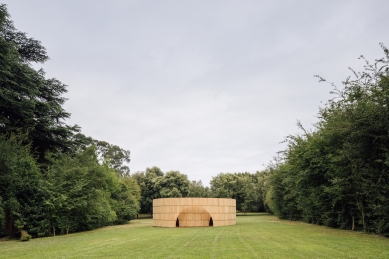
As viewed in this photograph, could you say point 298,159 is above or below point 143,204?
above

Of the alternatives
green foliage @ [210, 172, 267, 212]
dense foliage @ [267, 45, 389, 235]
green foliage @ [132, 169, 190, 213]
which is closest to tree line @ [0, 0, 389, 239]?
dense foliage @ [267, 45, 389, 235]

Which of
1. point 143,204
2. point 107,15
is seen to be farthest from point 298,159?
point 143,204

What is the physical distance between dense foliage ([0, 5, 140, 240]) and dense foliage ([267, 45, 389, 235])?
17480 millimetres

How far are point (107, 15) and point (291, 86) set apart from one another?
13249 millimetres

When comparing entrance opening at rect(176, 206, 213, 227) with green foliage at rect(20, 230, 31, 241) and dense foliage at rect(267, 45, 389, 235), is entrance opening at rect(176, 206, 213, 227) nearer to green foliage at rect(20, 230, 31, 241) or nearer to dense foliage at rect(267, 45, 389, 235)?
dense foliage at rect(267, 45, 389, 235)

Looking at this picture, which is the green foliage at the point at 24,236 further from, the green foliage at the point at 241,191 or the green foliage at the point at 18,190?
the green foliage at the point at 241,191

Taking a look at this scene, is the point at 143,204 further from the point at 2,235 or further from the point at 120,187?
the point at 2,235

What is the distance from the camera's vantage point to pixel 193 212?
2738 cm

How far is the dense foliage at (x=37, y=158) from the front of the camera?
19594 millimetres

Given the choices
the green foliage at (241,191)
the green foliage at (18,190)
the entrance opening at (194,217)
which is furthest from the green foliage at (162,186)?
the green foliage at (18,190)

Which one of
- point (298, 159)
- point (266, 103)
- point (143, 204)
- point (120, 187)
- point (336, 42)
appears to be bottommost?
point (143, 204)

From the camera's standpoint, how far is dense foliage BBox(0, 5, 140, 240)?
771 inches

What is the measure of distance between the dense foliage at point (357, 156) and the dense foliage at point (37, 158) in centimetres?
1748

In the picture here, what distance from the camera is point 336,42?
1720 centimetres
